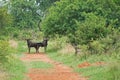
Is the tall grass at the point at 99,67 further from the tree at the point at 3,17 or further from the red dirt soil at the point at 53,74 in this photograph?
the tree at the point at 3,17

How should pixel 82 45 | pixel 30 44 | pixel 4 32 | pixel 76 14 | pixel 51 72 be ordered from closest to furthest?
pixel 51 72 < pixel 82 45 < pixel 30 44 < pixel 76 14 < pixel 4 32

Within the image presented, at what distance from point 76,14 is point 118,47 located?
17.0 meters

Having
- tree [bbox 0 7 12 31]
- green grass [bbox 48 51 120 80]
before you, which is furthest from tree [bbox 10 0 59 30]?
green grass [bbox 48 51 120 80]

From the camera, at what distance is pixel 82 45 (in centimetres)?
2728


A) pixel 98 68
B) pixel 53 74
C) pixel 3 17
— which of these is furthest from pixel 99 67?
pixel 3 17

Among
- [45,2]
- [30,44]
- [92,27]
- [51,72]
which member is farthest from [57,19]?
[45,2]

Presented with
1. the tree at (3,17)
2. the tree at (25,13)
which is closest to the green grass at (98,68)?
the tree at (3,17)

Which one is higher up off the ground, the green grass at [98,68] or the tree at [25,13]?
the green grass at [98,68]

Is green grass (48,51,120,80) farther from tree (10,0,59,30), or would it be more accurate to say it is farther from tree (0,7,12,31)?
tree (10,0,59,30)

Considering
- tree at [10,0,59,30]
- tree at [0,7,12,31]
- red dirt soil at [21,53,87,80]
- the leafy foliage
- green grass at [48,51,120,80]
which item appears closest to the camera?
green grass at [48,51,120,80]

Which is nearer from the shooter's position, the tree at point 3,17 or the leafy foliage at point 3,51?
the leafy foliage at point 3,51

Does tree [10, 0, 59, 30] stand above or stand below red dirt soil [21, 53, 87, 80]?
below

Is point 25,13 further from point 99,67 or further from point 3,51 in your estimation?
point 3,51

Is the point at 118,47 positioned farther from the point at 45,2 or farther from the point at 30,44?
the point at 45,2
